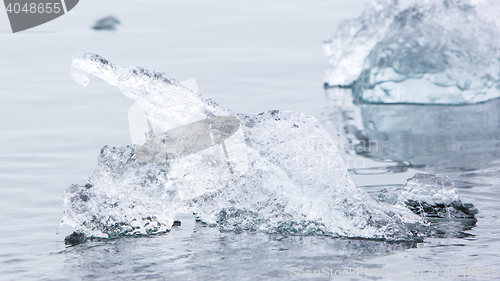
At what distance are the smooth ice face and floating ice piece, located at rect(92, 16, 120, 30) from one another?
379 inches

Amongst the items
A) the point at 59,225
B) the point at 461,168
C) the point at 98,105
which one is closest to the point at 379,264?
the point at 59,225

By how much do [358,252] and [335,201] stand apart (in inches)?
23.3

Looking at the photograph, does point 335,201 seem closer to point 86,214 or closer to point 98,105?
point 86,214

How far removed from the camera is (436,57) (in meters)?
8.68

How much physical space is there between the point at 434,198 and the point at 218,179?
1.46m

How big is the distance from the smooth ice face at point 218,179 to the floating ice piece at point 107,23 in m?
9.64

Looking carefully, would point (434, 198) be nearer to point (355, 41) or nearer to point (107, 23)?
point (355, 41)

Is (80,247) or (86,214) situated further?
(86,214)

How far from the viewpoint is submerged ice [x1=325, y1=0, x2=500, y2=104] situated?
8.64 m

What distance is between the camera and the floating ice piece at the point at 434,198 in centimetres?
448

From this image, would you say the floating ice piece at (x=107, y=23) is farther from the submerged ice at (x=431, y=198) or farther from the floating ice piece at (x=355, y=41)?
the submerged ice at (x=431, y=198)

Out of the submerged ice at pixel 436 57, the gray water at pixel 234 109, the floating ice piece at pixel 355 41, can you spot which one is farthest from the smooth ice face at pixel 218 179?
the floating ice piece at pixel 355 41

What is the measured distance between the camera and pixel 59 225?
4.41 m

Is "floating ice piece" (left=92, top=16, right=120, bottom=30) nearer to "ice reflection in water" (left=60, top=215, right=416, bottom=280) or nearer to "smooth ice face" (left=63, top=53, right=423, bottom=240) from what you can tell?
"smooth ice face" (left=63, top=53, right=423, bottom=240)
